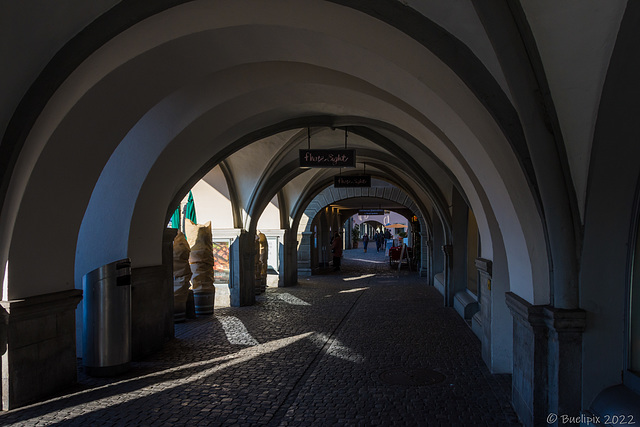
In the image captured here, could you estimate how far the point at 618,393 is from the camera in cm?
344

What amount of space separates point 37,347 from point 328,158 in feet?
16.1

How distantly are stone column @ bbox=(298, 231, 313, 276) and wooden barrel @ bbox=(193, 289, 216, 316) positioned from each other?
944cm

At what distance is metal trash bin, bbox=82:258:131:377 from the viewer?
5824 mm

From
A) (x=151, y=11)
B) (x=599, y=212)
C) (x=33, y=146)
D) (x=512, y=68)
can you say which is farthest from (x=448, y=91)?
(x=33, y=146)

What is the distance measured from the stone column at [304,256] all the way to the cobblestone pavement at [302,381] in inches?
396

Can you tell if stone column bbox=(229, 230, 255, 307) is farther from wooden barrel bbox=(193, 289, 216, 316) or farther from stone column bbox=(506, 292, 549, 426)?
stone column bbox=(506, 292, 549, 426)

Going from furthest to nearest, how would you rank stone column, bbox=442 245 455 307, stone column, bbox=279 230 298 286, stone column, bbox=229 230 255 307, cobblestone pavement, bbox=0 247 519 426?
1. stone column, bbox=279 230 298 286
2. stone column, bbox=229 230 255 307
3. stone column, bbox=442 245 455 307
4. cobblestone pavement, bbox=0 247 519 426

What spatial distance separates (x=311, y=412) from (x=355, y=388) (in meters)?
0.84

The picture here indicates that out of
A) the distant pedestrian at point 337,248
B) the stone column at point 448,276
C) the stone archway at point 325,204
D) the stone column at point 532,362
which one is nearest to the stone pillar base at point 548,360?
the stone column at point 532,362

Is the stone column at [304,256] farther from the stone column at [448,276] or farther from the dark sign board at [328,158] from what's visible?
the dark sign board at [328,158]

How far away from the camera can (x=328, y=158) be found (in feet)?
26.7

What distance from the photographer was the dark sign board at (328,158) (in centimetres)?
806

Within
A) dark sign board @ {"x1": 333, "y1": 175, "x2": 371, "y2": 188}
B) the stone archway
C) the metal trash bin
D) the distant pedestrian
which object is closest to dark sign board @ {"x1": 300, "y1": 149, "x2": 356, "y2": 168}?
the metal trash bin

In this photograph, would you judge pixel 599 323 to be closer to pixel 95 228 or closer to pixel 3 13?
pixel 3 13
